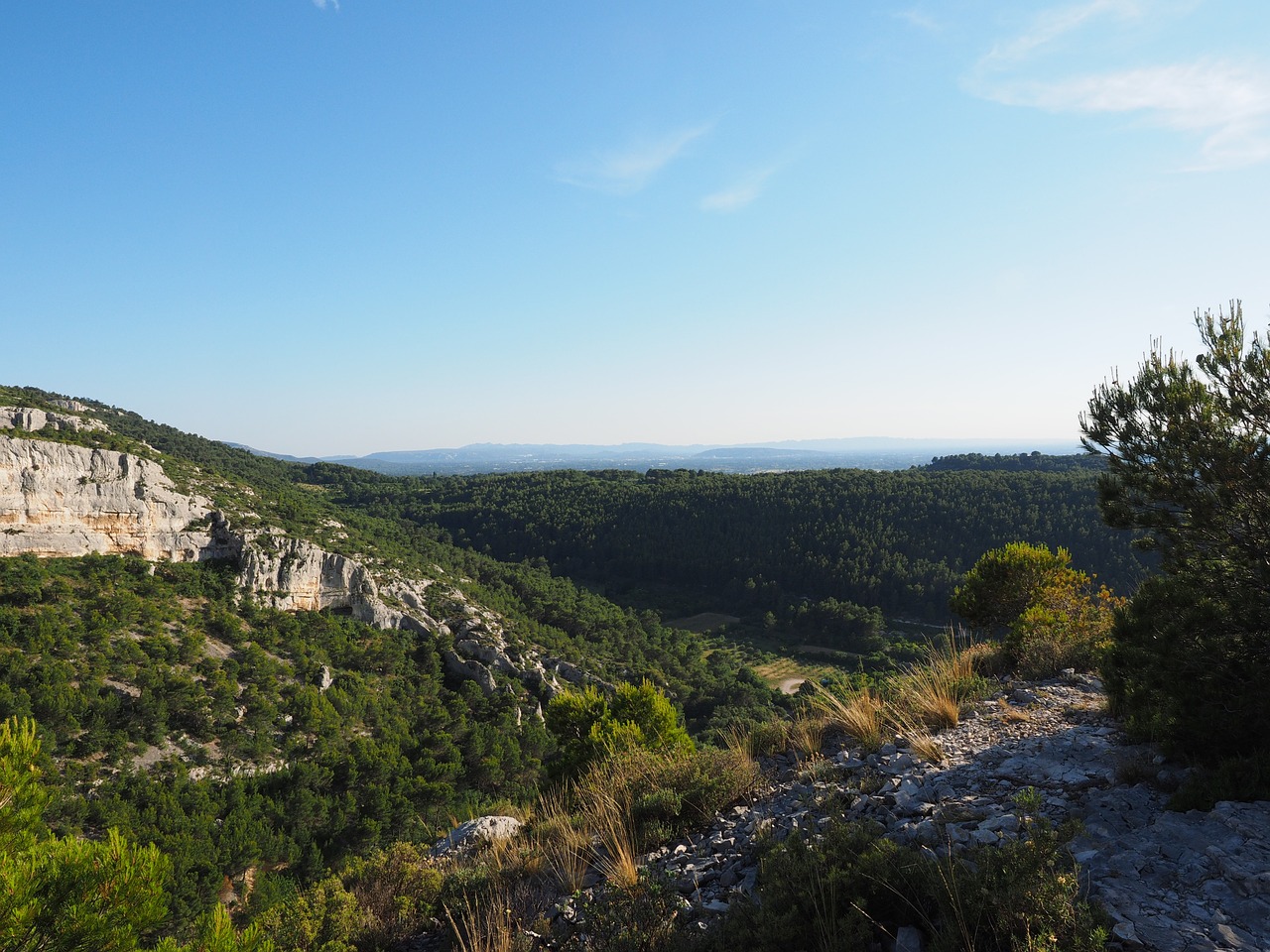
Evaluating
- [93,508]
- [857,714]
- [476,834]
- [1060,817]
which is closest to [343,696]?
[93,508]

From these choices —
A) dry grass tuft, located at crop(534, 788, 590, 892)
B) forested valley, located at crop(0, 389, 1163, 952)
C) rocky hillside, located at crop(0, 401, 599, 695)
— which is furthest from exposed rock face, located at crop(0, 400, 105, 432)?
Answer: dry grass tuft, located at crop(534, 788, 590, 892)

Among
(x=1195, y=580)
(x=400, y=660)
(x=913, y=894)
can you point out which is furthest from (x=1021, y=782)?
(x=400, y=660)

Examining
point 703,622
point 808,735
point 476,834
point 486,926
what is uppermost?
point 808,735

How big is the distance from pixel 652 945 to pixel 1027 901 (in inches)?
80.9

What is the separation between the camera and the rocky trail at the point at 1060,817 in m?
2.70

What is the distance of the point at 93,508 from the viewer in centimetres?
3155

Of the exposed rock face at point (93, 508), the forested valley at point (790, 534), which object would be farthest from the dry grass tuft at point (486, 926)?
the forested valley at point (790, 534)

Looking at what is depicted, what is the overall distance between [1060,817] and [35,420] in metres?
51.3

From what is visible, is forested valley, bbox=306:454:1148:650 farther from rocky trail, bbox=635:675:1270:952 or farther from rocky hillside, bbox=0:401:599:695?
rocky trail, bbox=635:675:1270:952

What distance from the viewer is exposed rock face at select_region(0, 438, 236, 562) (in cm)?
Result: 2942

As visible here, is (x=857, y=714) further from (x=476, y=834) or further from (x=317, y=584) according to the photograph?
(x=317, y=584)

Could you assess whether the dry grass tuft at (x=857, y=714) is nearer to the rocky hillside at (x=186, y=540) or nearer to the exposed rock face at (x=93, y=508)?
the rocky hillside at (x=186, y=540)

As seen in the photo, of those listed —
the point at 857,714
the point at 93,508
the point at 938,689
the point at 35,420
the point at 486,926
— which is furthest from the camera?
the point at 35,420

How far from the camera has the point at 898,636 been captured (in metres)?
56.6
